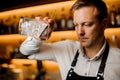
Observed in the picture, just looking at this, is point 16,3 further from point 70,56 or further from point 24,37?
point 70,56

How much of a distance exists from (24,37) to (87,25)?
2.33 m

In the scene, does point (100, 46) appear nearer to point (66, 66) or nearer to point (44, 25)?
point (66, 66)

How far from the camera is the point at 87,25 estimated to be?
1494 millimetres

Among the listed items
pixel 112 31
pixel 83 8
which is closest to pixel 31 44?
pixel 83 8

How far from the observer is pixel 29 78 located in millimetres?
3525

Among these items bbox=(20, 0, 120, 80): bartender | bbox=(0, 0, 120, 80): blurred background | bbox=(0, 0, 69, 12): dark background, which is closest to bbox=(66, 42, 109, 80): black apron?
bbox=(20, 0, 120, 80): bartender

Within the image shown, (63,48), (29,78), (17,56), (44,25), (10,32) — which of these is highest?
(44,25)

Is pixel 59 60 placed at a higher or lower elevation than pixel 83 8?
lower

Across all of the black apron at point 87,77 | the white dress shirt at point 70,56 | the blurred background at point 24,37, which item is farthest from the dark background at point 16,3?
the black apron at point 87,77

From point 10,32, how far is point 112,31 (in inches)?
74.1

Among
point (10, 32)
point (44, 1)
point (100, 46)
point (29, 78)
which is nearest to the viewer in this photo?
point (100, 46)

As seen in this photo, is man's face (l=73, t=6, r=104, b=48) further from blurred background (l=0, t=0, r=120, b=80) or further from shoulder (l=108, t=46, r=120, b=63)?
blurred background (l=0, t=0, r=120, b=80)

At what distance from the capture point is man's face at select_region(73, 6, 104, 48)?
149 centimetres

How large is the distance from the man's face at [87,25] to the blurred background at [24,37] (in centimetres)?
107
